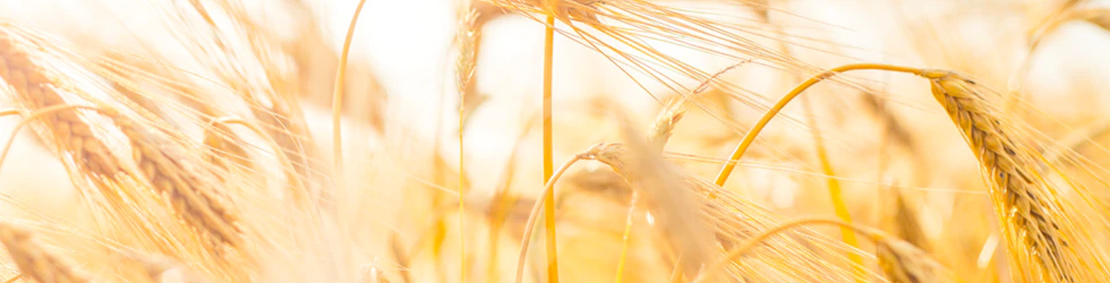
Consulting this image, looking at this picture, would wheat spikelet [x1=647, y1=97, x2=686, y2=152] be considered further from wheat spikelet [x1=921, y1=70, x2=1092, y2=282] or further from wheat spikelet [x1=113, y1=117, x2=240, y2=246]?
wheat spikelet [x1=113, y1=117, x2=240, y2=246]

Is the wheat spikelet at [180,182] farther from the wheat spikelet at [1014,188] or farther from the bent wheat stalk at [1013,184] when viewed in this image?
the wheat spikelet at [1014,188]

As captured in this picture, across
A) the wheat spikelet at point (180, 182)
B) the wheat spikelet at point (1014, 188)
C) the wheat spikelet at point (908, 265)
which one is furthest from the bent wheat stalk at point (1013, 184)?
the wheat spikelet at point (180, 182)

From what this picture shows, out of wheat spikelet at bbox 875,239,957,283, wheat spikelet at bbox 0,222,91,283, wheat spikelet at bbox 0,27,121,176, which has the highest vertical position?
wheat spikelet at bbox 0,27,121,176

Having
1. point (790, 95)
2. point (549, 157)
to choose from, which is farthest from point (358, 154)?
point (790, 95)

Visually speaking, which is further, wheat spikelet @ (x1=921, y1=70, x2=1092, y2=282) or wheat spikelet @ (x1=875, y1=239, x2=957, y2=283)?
wheat spikelet @ (x1=921, y1=70, x2=1092, y2=282)

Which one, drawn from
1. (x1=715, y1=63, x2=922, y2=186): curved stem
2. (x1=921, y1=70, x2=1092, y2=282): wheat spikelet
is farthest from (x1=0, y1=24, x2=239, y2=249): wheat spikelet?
(x1=921, y1=70, x2=1092, y2=282): wheat spikelet

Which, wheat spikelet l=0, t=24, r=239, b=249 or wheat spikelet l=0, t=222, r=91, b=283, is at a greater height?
wheat spikelet l=0, t=24, r=239, b=249

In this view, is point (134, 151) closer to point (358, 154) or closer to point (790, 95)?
point (358, 154)
